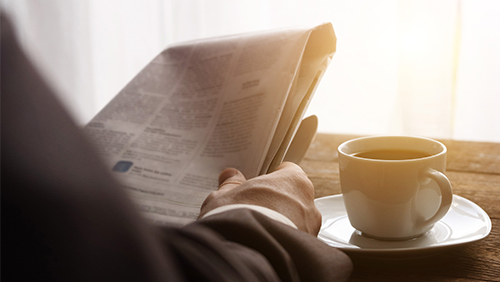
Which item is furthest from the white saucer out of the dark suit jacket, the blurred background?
the blurred background

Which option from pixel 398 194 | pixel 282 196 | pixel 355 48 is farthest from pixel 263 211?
pixel 355 48

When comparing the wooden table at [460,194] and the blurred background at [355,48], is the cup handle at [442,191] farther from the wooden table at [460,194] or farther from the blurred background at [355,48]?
the blurred background at [355,48]

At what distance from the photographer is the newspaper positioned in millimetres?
449

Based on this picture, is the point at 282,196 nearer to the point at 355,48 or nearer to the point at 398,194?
the point at 398,194

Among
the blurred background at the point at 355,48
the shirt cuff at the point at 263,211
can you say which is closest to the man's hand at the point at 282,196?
the shirt cuff at the point at 263,211

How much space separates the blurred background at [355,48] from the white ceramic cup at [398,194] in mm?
1113

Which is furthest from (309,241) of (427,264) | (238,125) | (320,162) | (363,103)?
(363,103)

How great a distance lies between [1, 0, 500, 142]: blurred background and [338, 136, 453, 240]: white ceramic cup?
111 cm

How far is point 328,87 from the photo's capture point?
1.62 m

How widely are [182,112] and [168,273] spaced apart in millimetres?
428

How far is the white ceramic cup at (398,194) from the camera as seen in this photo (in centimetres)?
35

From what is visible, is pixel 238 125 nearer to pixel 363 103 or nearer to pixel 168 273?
pixel 168 273

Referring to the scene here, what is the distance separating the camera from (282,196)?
12.3 inches

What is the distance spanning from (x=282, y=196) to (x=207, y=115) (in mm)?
241
